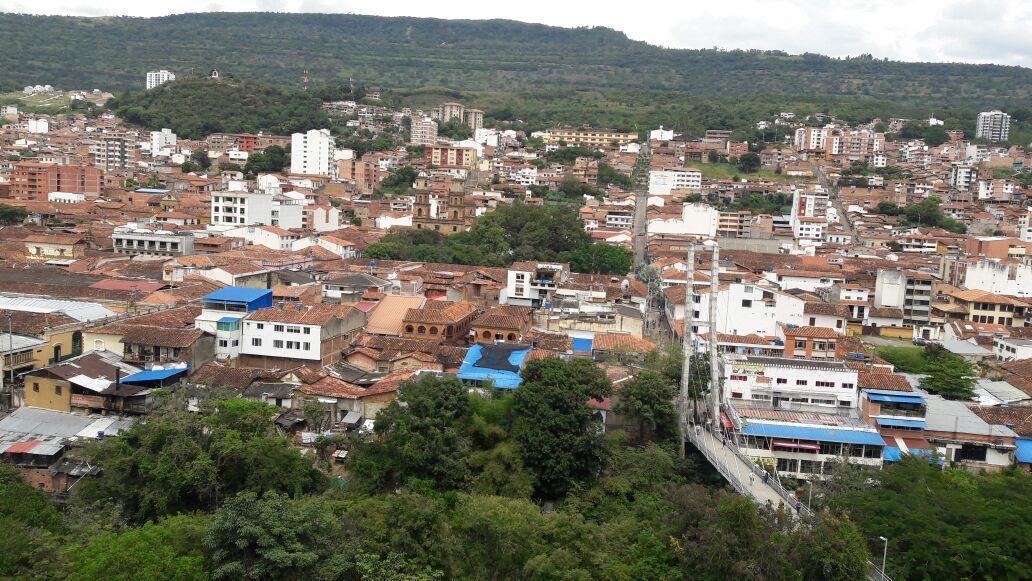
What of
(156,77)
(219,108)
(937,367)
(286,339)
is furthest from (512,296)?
(156,77)

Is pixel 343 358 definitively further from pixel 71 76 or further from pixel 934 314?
pixel 71 76

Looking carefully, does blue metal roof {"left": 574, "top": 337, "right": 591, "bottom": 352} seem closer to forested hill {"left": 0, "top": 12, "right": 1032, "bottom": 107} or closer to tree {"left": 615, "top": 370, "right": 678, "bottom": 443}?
tree {"left": 615, "top": 370, "right": 678, "bottom": 443}

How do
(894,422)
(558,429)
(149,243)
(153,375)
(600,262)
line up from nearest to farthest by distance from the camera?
(558,429) → (153,375) → (894,422) → (149,243) → (600,262)

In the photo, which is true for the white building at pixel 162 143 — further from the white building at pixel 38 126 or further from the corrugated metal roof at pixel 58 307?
the corrugated metal roof at pixel 58 307

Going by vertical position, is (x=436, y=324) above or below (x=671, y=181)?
below

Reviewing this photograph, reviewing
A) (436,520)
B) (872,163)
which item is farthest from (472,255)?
(872,163)

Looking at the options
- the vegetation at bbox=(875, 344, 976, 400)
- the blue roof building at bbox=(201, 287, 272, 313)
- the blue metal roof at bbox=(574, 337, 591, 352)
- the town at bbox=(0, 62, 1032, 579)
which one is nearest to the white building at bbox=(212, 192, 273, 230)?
the town at bbox=(0, 62, 1032, 579)

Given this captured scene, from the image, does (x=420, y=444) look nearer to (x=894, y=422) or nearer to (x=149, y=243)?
(x=894, y=422)

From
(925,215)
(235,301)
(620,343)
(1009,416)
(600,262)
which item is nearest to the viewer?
(1009,416)
